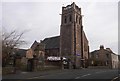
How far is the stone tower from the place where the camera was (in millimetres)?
67000

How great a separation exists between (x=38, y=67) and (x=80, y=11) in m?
45.9

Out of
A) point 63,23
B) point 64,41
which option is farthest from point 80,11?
point 64,41

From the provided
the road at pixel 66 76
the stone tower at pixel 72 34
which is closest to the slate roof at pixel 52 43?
the stone tower at pixel 72 34

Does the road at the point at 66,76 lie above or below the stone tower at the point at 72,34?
below

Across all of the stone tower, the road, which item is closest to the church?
the stone tower

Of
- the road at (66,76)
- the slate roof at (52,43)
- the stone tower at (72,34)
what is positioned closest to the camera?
the road at (66,76)

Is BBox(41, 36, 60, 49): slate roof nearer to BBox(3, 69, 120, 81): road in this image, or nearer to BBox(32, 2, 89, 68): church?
BBox(32, 2, 89, 68): church

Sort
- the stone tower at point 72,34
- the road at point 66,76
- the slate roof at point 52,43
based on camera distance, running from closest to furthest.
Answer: the road at point 66,76, the stone tower at point 72,34, the slate roof at point 52,43

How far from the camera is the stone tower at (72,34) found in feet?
220

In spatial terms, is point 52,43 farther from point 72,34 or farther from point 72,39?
point 72,39

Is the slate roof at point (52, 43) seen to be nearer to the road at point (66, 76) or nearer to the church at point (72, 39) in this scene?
the church at point (72, 39)

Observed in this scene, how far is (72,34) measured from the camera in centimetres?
6781

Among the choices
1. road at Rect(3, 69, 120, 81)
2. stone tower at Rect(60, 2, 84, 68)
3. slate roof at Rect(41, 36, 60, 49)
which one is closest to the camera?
road at Rect(3, 69, 120, 81)

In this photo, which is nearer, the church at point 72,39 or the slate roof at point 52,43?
the church at point 72,39
